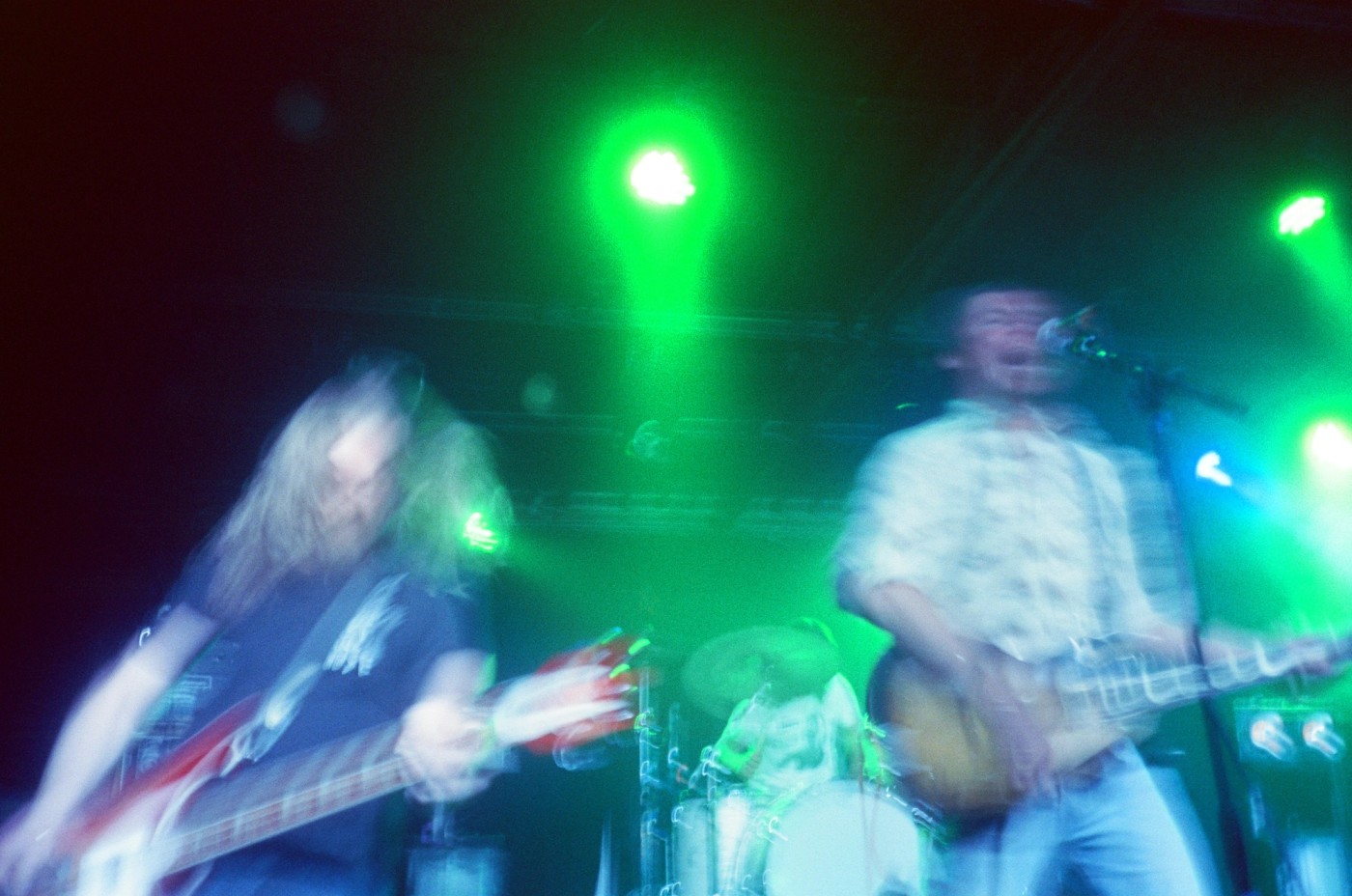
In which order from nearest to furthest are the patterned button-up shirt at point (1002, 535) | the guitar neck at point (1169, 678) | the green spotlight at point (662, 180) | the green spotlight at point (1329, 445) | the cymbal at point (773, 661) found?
the guitar neck at point (1169, 678), the patterned button-up shirt at point (1002, 535), the green spotlight at point (662, 180), the cymbal at point (773, 661), the green spotlight at point (1329, 445)

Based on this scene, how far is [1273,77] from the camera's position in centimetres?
436

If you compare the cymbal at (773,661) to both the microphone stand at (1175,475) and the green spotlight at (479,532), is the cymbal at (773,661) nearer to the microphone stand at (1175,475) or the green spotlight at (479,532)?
the microphone stand at (1175,475)

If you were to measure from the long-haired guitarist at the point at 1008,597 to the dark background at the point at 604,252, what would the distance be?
0.54 meters

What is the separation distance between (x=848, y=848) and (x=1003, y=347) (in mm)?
2863

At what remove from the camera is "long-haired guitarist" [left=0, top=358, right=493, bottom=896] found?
1.83 m

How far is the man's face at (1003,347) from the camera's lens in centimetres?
227

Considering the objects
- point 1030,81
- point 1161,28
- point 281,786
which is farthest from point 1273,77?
point 281,786

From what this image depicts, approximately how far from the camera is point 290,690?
6.32 feet

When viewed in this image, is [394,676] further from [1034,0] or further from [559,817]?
[559,817]

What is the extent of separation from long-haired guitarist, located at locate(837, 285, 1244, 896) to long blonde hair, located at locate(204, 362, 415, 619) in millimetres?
1218

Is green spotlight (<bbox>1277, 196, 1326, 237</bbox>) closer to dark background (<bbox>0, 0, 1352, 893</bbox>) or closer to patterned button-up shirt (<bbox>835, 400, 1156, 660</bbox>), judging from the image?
dark background (<bbox>0, 0, 1352, 893</bbox>)

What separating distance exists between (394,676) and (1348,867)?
692cm

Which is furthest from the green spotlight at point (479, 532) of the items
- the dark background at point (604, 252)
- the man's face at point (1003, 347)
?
the dark background at point (604, 252)

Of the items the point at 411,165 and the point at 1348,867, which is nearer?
the point at 411,165
